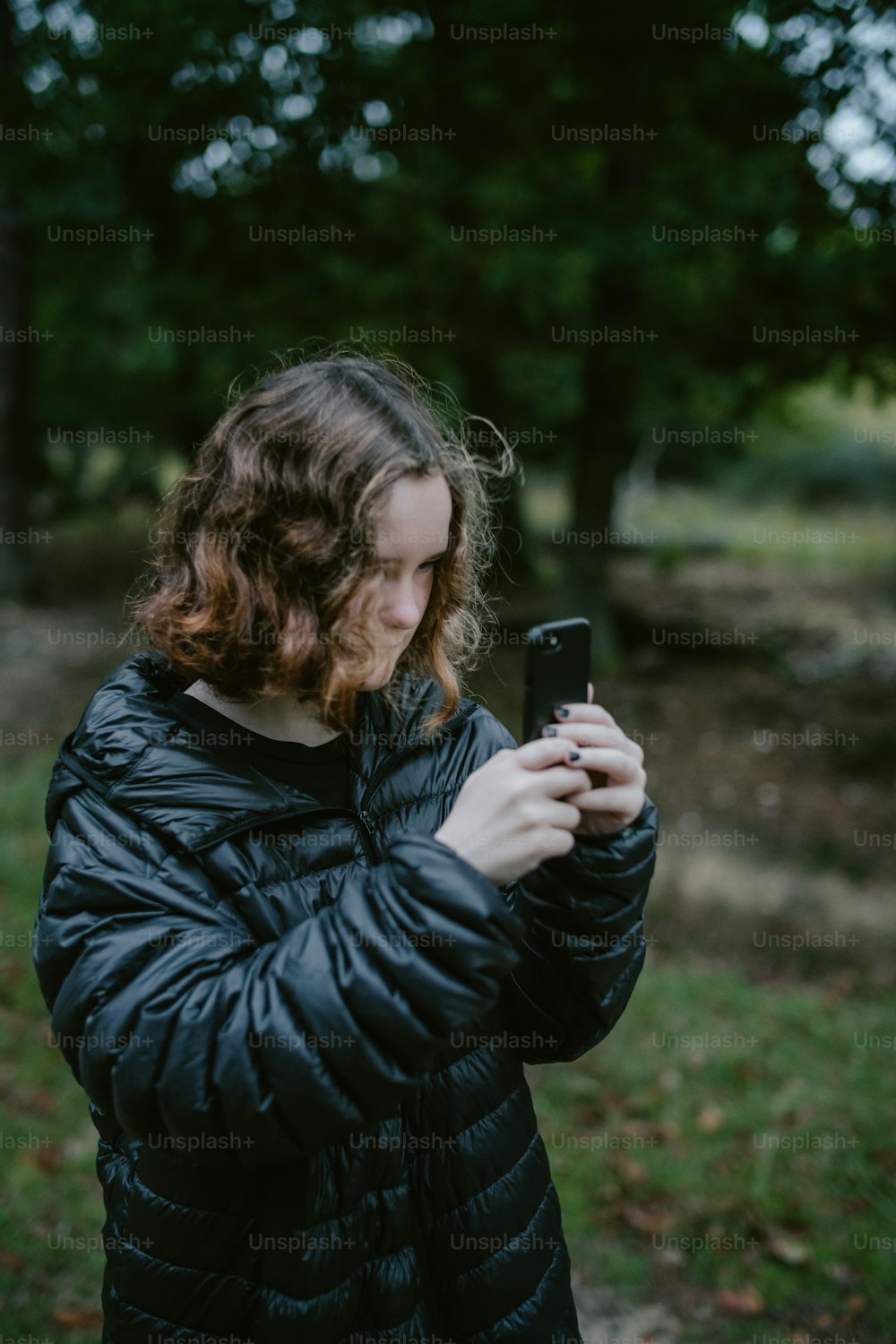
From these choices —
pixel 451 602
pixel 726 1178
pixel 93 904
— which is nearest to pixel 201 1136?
pixel 93 904

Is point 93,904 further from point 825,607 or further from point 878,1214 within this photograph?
point 825,607

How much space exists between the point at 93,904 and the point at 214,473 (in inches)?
28.3

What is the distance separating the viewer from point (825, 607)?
13984 millimetres

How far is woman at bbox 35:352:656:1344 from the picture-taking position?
4.00 feet

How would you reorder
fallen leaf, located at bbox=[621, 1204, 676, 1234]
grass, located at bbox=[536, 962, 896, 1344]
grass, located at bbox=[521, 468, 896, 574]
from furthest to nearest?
1. grass, located at bbox=[521, 468, 896, 574]
2. fallen leaf, located at bbox=[621, 1204, 676, 1234]
3. grass, located at bbox=[536, 962, 896, 1344]

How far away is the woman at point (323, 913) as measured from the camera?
4.00 feet

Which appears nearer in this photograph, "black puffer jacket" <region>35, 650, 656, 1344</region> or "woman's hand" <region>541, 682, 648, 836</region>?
"black puffer jacket" <region>35, 650, 656, 1344</region>

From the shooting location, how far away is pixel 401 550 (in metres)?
1.48

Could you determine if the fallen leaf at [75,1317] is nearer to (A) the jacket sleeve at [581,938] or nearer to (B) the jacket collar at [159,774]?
(A) the jacket sleeve at [581,938]

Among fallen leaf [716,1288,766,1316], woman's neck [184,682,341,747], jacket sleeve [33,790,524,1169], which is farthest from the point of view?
fallen leaf [716,1288,766,1316]

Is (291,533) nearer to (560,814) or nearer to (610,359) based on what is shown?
(560,814)

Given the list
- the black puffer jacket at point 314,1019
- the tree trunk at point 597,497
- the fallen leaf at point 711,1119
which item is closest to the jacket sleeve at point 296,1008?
the black puffer jacket at point 314,1019

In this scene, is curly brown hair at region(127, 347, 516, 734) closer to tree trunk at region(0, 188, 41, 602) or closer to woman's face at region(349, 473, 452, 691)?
woman's face at region(349, 473, 452, 691)

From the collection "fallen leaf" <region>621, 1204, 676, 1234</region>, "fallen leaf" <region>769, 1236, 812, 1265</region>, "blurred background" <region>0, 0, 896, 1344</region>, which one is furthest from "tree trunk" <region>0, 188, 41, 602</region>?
"fallen leaf" <region>769, 1236, 812, 1265</region>
